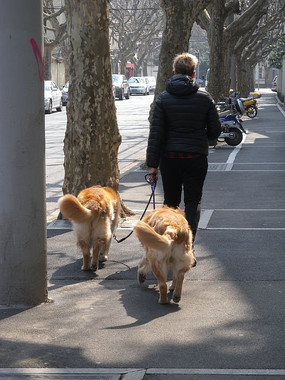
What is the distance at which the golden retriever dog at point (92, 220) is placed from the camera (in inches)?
312

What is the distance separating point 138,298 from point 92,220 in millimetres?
1104

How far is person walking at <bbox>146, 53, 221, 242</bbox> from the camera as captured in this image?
8117mm

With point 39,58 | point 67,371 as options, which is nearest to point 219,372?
point 67,371

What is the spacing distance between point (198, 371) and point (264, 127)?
27.3 metres

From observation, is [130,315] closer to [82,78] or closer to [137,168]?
[82,78]

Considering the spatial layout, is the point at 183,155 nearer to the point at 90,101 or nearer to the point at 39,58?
the point at 39,58

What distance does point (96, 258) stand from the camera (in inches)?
327

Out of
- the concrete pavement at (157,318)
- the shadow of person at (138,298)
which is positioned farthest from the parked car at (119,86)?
the shadow of person at (138,298)

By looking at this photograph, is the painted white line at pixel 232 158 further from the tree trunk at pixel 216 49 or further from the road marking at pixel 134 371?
the road marking at pixel 134 371

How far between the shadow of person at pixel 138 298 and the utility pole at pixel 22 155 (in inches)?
30.3

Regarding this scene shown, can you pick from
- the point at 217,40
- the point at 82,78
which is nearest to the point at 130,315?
the point at 82,78

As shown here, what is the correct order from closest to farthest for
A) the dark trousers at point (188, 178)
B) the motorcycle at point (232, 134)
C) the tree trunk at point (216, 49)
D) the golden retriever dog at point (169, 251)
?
the golden retriever dog at point (169, 251)
the dark trousers at point (188, 178)
the motorcycle at point (232, 134)
the tree trunk at point (216, 49)

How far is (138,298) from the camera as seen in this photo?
7.30 meters

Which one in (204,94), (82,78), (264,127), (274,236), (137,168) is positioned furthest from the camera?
(264,127)
